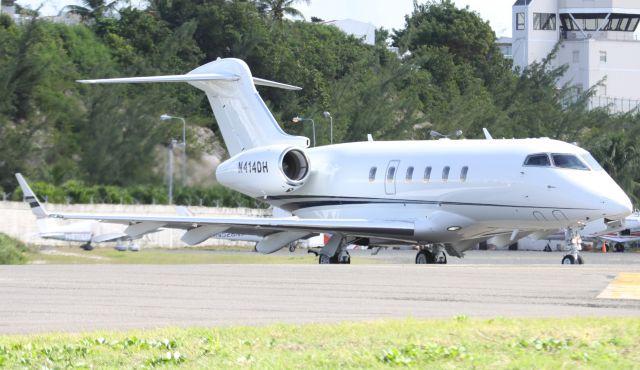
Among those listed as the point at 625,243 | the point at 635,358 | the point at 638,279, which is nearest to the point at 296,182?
the point at 638,279

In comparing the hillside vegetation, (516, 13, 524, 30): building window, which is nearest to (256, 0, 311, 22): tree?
the hillside vegetation

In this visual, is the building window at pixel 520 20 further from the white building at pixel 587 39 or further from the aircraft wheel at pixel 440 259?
the aircraft wheel at pixel 440 259

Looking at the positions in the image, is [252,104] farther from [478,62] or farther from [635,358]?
[478,62]

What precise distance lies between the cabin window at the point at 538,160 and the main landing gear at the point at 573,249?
161 cm

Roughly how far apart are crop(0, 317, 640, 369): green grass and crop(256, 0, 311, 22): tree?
7964cm

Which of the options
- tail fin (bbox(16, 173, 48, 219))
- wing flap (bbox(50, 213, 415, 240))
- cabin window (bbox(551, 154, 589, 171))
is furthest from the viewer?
tail fin (bbox(16, 173, 48, 219))

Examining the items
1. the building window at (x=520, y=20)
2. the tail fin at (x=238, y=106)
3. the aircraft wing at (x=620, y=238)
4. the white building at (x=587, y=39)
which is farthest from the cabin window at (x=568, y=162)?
the building window at (x=520, y=20)

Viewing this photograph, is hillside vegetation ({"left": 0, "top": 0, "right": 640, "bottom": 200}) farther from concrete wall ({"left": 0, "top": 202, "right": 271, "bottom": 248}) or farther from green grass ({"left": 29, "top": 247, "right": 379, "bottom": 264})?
green grass ({"left": 29, "top": 247, "right": 379, "bottom": 264})

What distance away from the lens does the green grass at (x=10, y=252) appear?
34.5 meters

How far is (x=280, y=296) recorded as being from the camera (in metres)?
17.0

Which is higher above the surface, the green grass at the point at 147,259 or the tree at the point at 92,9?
the tree at the point at 92,9

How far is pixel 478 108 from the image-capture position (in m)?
81.0

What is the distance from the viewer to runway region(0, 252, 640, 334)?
14.1 m

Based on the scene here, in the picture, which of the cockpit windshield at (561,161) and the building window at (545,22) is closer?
the cockpit windshield at (561,161)
